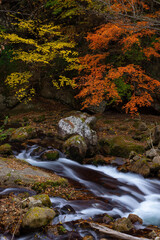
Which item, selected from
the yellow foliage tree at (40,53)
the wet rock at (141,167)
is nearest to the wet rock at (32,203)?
the wet rock at (141,167)

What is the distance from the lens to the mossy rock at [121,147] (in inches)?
364

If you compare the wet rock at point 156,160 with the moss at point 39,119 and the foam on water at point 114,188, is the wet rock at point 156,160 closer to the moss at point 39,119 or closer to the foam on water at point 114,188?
→ the foam on water at point 114,188

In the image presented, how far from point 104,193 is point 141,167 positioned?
221cm

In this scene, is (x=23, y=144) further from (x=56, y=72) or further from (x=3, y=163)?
(x=56, y=72)

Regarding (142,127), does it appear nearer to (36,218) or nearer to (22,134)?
(22,134)

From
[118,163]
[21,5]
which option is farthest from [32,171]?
[21,5]

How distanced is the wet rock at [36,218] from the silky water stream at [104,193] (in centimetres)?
22

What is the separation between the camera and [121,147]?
9.42m

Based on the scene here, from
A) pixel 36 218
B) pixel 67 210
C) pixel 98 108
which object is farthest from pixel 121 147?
pixel 36 218

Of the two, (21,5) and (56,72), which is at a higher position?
(21,5)

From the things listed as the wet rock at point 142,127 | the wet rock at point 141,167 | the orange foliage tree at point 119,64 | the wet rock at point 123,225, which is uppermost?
the orange foliage tree at point 119,64

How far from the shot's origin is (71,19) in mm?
13602

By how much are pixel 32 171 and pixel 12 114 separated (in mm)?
8197

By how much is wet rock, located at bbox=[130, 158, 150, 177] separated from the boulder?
2293mm
